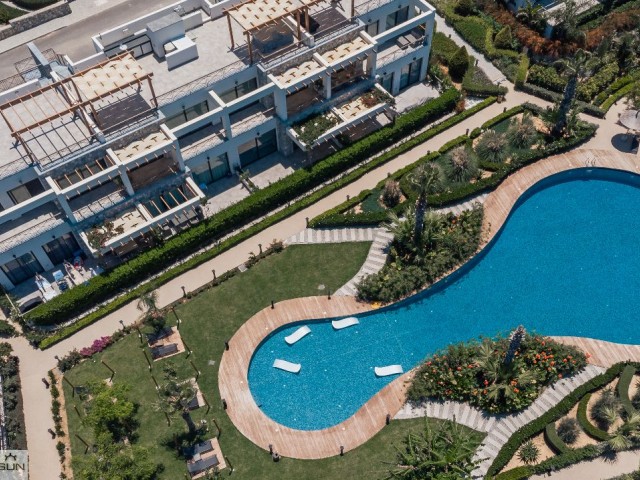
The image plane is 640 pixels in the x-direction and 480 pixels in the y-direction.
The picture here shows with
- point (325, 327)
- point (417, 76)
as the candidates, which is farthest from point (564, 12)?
point (325, 327)

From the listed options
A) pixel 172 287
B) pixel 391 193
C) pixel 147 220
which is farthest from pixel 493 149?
pixel 147 220

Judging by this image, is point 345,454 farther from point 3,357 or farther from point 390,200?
point 3,357

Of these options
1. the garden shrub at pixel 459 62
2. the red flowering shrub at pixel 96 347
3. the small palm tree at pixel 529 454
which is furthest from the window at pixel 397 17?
the small palm tree at pixel 529 454

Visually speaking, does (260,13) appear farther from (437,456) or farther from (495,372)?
(437,456)

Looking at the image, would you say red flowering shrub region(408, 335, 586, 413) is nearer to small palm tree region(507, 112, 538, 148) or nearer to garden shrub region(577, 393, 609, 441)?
garden shrub region(577, 393, 609, 441)

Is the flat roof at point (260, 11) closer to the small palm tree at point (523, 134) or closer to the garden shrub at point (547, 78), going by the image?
the small palm tree at point (523, 134)

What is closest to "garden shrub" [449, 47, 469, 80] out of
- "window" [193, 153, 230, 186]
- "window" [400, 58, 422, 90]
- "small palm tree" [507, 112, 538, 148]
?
"window" [400, 58, 422, 90]

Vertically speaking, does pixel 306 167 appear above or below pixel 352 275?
above
